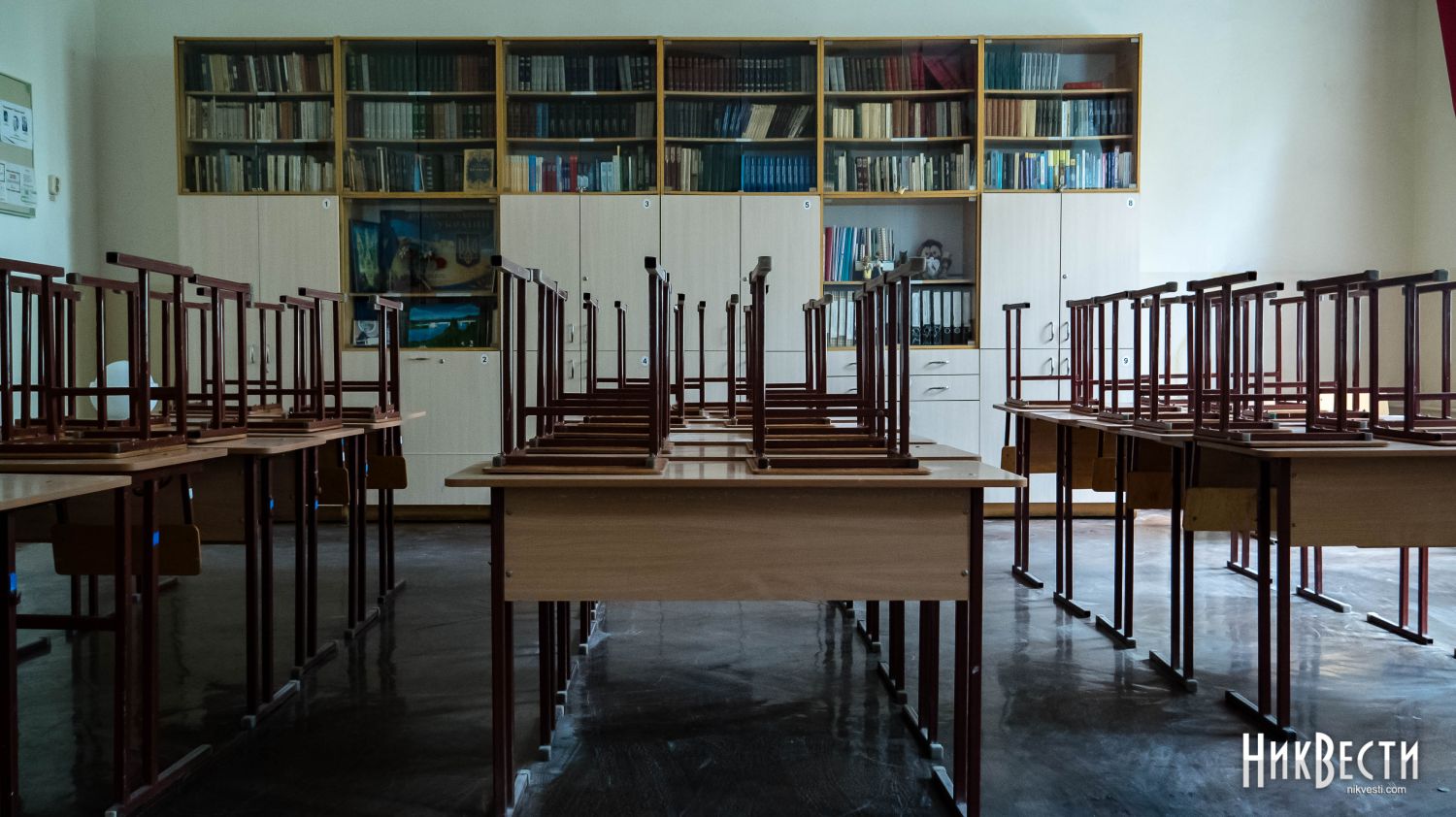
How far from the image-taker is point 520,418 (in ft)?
7.37

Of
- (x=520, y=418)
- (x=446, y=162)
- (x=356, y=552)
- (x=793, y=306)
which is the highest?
(x=446, y=162)

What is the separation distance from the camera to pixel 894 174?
5.72 m

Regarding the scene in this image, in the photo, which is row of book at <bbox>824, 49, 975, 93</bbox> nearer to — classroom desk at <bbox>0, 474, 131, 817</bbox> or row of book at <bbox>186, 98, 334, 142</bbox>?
row of book at <bbox>186, 98, 334, 142</bbox>

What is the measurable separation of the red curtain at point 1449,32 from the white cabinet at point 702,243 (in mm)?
3924

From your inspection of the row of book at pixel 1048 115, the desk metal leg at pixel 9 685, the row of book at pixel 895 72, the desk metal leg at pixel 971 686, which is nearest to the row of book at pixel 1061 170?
the row of book at pixel 1048 115

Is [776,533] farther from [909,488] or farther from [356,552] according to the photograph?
[356,552]

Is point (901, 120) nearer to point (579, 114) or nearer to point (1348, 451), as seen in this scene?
point (579, 114)

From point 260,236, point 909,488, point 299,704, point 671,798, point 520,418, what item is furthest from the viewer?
point 260,236

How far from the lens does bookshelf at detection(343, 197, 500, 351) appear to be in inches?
226

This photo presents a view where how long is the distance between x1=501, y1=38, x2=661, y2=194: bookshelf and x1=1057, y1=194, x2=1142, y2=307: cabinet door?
2.36m

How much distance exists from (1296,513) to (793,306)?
3.59 m

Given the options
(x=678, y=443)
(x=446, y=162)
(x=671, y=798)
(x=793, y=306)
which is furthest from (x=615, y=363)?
(x=671, y=798)

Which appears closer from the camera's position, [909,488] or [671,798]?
[909,488]

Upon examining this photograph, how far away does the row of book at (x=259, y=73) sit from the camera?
5.62 metres
